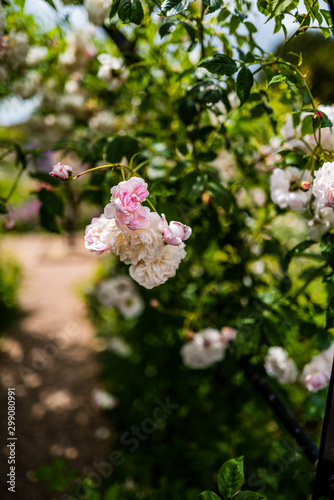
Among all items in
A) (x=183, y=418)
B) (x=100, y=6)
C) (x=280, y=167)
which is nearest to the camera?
(x=280, y=167)

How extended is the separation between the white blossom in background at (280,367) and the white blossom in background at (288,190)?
0.60m

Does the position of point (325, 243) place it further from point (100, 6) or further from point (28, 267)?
point (28, 267)

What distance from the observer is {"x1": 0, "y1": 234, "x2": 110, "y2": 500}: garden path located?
232 centimetres

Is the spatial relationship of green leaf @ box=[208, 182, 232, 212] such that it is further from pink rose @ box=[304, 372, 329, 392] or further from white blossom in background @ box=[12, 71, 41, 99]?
white blossom in background @ box=[12, 71, 41, 99]

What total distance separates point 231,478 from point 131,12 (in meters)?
0.97

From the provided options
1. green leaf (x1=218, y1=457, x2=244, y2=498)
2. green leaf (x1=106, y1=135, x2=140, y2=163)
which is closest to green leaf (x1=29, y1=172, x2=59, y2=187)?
green leaf (x1=106, y1=135, x2=140, y2=163)

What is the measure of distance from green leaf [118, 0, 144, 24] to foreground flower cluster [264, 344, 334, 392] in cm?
101

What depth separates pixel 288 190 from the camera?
2.98 ft

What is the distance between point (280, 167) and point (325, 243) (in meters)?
0.25

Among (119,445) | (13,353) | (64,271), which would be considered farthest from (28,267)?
(119,445)

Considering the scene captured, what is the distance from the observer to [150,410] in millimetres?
2143

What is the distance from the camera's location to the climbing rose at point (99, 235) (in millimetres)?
630

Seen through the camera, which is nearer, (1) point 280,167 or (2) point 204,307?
(1) point 280,167

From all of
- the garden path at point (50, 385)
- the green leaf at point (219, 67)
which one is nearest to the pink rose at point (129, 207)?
the green leaf at point (219, 67)
